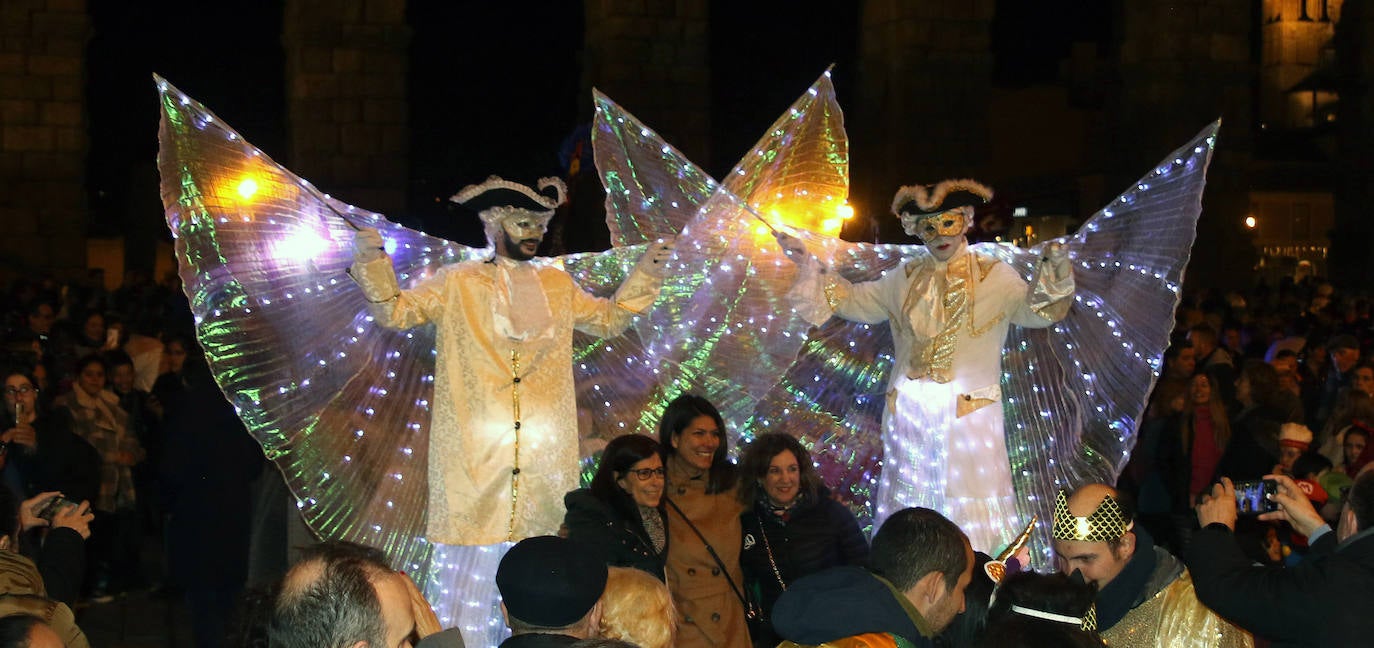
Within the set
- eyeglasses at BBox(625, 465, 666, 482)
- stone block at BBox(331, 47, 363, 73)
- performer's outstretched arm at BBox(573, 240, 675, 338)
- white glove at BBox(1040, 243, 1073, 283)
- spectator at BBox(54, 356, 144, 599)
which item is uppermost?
stone block at BBox(331, 47, 363, 73)

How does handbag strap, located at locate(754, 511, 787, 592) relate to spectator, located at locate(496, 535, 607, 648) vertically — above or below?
below

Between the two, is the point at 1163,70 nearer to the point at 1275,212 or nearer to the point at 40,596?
the point at 1275,212

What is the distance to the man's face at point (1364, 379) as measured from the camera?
8375mm

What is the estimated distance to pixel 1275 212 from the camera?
101ft

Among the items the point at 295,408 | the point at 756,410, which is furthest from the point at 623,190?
the point at 295,408

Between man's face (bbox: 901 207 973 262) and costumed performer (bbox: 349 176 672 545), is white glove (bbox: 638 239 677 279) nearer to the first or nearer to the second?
costumed performer (bbox: 349 176 672 545)

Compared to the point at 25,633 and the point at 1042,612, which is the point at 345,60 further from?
the point at 1042,612

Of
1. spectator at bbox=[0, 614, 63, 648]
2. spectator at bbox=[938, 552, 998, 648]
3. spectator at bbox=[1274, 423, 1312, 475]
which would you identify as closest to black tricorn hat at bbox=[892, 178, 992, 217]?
spectator at bbox=[938, 552, 998, 648]

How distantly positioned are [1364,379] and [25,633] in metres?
7.13

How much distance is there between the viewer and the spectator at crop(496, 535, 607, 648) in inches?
122

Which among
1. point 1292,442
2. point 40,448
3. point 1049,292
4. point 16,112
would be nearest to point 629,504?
point 1049,292

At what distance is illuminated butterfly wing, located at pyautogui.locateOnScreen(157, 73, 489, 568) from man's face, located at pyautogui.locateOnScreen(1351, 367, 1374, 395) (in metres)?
4.81

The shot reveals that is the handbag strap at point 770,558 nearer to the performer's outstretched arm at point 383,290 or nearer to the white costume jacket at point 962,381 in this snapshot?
the white costume jacket at point 962,381

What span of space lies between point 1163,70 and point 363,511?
48.8 ft
